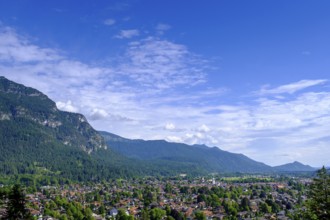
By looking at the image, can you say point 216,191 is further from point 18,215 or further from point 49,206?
point 18,215

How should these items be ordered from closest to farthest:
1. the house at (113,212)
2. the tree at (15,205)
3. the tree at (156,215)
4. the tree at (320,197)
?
the tree at (15,205) → the tree at (320,197) → the tree at (156,215) → the house at (113,212)

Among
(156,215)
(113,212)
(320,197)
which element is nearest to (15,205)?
(320,197)

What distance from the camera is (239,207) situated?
365 ft

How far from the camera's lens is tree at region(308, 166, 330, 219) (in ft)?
92.3

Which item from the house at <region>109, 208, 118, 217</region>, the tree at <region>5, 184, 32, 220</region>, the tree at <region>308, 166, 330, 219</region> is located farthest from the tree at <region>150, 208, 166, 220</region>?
the tree at <region>5, 184, 32, 220</region>

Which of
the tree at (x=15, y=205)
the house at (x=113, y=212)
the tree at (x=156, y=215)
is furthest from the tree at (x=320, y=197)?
the house at (x=113, y=212)

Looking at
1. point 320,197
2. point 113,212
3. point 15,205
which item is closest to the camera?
point 15,205

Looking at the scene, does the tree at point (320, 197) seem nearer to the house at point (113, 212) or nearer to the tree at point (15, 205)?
the tree at point (15, 205)

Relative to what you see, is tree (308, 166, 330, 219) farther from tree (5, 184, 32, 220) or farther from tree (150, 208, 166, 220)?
tree (150, 208, 166, 220)

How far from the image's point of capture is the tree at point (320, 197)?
1107 inches

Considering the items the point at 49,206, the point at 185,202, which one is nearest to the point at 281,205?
the point at 185,202

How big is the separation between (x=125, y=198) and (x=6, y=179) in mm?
89244

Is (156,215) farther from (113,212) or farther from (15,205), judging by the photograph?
(15,205)

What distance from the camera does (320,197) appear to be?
28.7m
